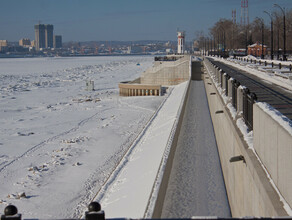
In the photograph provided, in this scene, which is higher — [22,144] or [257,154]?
[257,154]

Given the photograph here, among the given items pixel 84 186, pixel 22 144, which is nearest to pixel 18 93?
pixel 22 144

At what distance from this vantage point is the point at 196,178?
11.4 meters

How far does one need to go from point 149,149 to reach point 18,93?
43.8m

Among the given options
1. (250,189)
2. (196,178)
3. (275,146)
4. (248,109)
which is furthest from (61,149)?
(275,146)

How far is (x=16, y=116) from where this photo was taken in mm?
36344

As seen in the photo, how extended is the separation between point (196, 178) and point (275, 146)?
5817mm

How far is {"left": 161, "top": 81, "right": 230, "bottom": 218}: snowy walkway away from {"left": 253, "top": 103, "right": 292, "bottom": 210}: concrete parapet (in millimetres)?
2410

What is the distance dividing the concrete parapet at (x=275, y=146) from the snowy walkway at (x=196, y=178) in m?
2.41

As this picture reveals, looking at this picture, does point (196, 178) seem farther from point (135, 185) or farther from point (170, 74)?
point (170, 74)

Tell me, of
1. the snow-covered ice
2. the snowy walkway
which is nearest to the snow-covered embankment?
the snowy walkway

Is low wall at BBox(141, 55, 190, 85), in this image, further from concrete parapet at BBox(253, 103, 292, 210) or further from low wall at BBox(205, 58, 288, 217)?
concrete parapet at BBox(253, 103, 292, 210)

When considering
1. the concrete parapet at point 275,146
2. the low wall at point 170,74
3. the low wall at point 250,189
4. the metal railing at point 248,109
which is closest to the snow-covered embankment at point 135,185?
the low wall at point 250,189

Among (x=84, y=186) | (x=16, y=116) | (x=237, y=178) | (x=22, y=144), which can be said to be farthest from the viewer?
(x=16, y=116)

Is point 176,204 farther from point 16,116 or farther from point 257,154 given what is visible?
point 16,116
